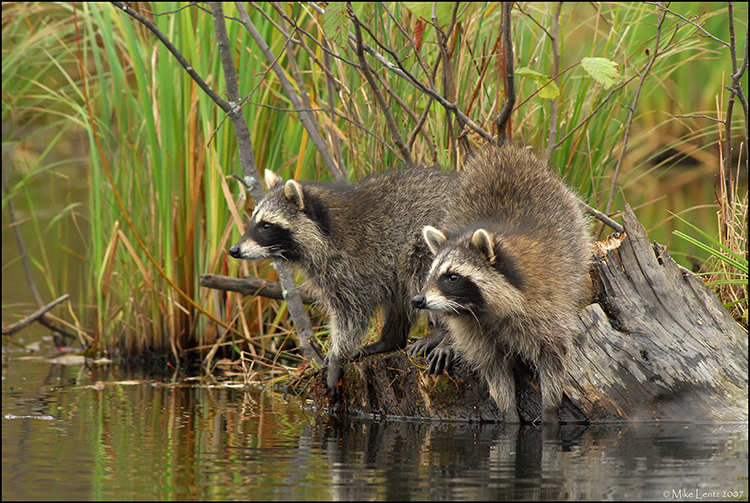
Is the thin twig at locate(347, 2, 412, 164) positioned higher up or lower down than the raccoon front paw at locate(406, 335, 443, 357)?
higher up

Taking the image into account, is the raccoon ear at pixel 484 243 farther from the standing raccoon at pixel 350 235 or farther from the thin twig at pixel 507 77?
the thin twig at pixel 507 77

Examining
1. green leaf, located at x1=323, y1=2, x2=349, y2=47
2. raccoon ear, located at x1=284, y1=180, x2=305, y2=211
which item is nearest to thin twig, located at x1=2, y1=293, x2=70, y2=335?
raccoon ear, located at x1=284, y1=180, x2=305, y2=211

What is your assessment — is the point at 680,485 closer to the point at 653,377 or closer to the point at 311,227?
the point at 653,377

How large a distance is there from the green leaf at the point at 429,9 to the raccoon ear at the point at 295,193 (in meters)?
1.51

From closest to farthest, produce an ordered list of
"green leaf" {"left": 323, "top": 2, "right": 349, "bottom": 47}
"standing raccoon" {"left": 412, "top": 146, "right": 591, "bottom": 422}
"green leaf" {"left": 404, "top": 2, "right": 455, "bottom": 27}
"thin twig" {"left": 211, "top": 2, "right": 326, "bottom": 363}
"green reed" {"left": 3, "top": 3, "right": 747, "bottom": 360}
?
1. "green leaf" {"left": 404, "top": 2, "right": 455, "bottom": 27}
2. "green leaf" {"left": 323, "top": 2, "right": 349, "bottom": 47}
3. "standing raccoon" {"left": 412, "top": 146, "right": 591, "bottom": 422}
4. "thin twig" {"left": 211, "top": 2, "right": 326, "bottom": 363}
5. "green reed" {"left": 3, "top": 3, "right": 747, "bottom": 360}

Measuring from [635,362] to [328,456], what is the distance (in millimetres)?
1902

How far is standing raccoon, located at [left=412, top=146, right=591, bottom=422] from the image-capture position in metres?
5.19

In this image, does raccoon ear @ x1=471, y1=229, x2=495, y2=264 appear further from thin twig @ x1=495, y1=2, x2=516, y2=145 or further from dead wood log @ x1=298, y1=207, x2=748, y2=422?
thin twig @ x1=495, y1=2, x2=516, y2=145

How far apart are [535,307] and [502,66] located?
8.01 ft

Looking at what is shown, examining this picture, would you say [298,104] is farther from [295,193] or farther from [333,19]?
[333,19]

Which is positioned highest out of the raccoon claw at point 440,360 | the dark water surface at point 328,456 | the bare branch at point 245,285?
the bare branch at point 245,285

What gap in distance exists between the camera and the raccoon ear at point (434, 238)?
17.8ft

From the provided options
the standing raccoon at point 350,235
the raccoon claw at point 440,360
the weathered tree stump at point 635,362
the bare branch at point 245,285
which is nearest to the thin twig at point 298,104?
the standing raccoon at point 350,235

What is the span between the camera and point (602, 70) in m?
5.16
